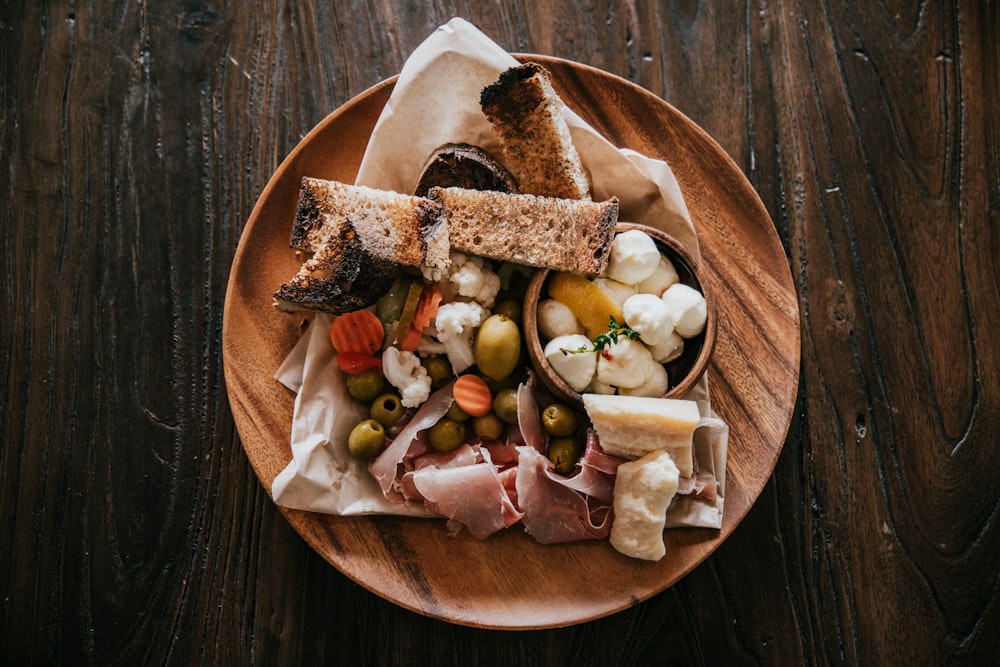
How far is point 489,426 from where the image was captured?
1908 mm

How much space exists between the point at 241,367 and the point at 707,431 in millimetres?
1288

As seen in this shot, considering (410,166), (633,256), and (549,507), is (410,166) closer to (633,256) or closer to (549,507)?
(633,256)

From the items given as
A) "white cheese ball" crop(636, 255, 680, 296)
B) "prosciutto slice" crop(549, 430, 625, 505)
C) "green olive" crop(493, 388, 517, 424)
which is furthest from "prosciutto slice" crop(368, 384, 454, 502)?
"white cheese ball" crop(636, 255, 680, 296)

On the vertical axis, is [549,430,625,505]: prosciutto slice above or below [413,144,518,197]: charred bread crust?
below

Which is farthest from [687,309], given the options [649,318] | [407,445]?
[407,445]

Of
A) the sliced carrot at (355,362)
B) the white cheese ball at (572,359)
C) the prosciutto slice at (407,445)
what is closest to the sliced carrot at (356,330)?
the sliced carrot at (355,362)

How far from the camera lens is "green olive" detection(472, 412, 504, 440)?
1.91 m

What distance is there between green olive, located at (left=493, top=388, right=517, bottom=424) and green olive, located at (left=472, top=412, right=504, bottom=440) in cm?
3

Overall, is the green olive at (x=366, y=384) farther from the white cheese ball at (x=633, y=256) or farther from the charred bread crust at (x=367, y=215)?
the white cheese ball at (x=633, y=256)

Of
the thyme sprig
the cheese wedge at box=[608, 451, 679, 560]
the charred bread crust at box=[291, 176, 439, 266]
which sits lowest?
the cheese wedge at box=[608, 451, 679, 560]

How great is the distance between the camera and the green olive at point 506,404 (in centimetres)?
186

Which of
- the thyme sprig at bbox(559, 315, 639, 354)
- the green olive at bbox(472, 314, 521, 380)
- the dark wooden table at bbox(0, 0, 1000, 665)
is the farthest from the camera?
the dark wooden table at bbox(0, 0, 1000, 665)

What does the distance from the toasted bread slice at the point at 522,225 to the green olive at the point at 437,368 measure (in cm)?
31

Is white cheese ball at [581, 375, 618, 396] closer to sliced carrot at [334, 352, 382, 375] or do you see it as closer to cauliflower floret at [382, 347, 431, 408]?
cauliflower floret at [382, 347, 431, 408]
